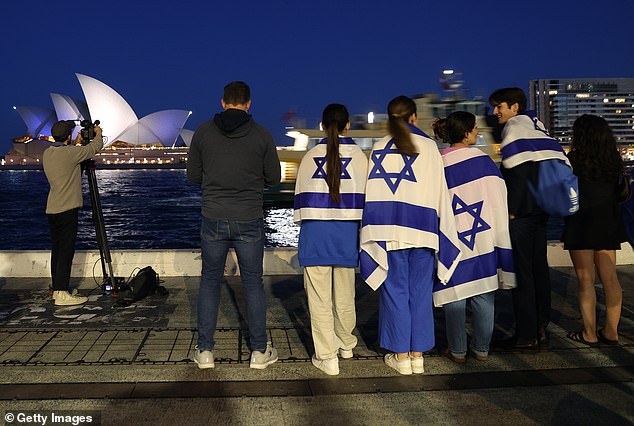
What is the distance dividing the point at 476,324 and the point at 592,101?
204m

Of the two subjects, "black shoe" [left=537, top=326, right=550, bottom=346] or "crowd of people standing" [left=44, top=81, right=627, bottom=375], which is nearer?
"crowd of people standing" [left=44, top=81, right=627, bottom=375]

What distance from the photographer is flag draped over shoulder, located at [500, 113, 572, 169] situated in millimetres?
3395

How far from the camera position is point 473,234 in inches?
131

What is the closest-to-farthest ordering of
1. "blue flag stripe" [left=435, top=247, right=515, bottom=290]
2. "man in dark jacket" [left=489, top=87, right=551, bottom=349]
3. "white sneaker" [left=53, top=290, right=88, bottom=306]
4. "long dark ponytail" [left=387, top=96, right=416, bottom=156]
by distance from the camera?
"long dark ponytail" [left=387, top=96, right=416, bottom=156]
"blue flag stripe" [left=435, top=247, right=515, bottom=290]
"man in dark jacket" [left=489, top=87, right=551, bottom=349]
"white sneaker" [left=53, top=290, right=88, bottom=306]

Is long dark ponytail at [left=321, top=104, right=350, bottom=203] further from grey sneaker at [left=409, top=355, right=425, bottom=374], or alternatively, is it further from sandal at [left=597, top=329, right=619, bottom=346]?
sandal at [left=597, top=329, right=619, bottom=346]

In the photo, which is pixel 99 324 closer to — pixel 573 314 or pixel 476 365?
pixel 476 365

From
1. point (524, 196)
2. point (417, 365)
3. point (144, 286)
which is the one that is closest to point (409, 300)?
point (417, 365)

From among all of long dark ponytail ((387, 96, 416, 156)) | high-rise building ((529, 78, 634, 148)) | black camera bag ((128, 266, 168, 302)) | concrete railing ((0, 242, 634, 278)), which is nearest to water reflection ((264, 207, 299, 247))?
concrete railing ((0, 242, 634, 278))

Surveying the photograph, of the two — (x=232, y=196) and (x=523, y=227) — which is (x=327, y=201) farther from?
(x=523, y=227)

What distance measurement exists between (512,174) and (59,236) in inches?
141

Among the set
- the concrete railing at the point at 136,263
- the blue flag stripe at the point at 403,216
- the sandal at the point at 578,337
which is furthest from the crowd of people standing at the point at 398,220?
the concrete railing at the point at 136,263

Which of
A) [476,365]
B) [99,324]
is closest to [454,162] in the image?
[476,365]

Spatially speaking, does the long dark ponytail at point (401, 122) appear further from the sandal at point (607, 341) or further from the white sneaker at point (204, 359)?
the sandal at point (607, 341)

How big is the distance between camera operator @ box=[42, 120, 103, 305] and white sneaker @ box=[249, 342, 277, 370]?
7.06 ft
